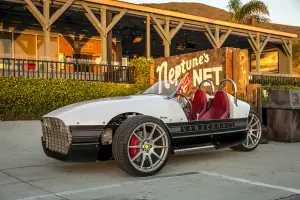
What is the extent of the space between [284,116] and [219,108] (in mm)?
2798

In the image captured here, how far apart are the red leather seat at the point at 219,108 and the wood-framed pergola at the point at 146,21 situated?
10.4m

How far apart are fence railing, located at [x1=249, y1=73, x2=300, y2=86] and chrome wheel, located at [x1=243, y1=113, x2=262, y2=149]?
11390 millimetres

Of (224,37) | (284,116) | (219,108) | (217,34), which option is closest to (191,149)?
(219,108)

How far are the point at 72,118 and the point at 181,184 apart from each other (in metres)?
1.61

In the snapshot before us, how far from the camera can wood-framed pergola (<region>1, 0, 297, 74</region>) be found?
614 inches

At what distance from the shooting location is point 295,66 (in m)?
36.8

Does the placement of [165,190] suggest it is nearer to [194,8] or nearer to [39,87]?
[39,87]

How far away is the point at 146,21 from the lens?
19125 mm

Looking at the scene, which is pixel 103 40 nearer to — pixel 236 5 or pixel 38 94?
pixel 38 94

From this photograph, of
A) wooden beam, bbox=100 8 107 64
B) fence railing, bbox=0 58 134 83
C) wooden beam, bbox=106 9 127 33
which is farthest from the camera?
wooden beam, bbox=106 9 127 33

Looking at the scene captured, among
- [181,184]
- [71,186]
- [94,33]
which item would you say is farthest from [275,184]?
[94,33]

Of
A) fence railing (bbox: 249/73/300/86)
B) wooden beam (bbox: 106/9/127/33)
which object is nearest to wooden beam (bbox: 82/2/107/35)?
wooden beam (bbox: 106/9/127/33)

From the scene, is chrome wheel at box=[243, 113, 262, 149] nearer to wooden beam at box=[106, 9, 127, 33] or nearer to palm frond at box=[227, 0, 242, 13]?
wooden beam at box=[106, 9, 127, 33]

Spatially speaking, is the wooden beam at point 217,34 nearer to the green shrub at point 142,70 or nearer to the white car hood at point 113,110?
the green shrub at point 142,70
